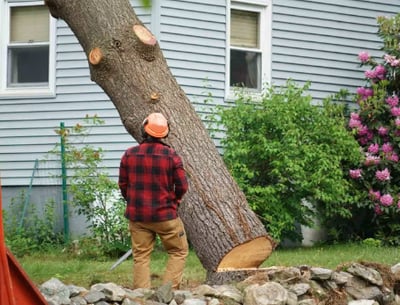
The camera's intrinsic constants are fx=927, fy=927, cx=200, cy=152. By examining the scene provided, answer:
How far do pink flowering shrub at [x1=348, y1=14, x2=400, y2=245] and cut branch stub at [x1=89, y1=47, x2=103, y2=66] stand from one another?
22.4ft

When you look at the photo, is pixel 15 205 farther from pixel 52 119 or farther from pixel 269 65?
pixel 269 65

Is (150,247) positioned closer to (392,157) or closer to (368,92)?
(392,157)

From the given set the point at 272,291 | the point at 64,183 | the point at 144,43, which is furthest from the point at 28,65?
the point at 272,291

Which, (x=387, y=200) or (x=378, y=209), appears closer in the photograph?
(x=387, y=200)

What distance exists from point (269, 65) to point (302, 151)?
2.06m

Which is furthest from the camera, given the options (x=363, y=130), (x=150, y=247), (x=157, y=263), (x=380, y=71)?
(x=380, y=71)

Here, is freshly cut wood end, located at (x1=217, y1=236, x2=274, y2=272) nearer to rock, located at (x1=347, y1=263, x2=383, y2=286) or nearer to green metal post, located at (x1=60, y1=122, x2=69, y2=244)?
rock, located at (x1=347, y1=263, x2=383, y2=286)

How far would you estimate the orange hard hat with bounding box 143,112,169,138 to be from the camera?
724 centimetres

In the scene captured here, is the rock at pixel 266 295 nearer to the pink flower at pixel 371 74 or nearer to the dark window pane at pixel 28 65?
the dark window pane at pixel 28 65

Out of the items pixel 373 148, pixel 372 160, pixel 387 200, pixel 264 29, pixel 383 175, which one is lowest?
pixel 387 200

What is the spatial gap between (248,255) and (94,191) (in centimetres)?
540

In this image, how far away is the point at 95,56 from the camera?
7.88 meters

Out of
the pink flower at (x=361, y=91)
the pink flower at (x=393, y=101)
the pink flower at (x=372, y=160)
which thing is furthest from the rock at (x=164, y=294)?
the pink flower at (x=361, y=91)

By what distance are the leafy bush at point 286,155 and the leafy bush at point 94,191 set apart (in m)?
1.71
